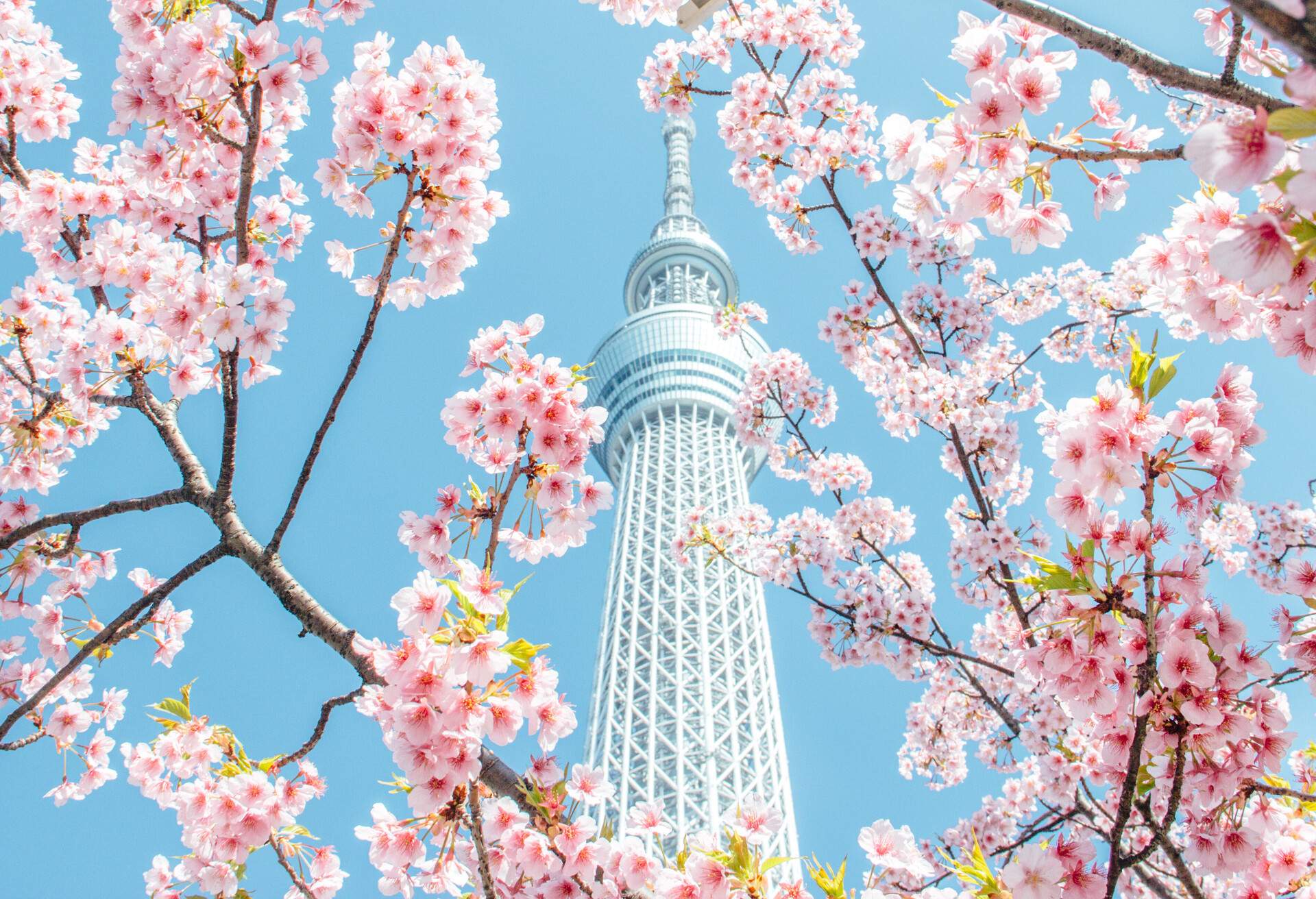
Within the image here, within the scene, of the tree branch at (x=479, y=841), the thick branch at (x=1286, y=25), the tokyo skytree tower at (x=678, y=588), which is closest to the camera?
the thick branch at (x=1286, y=25)

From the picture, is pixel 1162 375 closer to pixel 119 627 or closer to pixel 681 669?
pixel 119 627

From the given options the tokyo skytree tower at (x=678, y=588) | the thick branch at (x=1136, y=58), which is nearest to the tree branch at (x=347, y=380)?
the thick branch at (x=1136, y=58)

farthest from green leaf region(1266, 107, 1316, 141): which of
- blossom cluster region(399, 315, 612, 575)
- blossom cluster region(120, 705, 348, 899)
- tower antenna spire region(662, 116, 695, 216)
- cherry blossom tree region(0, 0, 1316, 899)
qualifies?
tower antenna spire region(662, 116, 695, 216)

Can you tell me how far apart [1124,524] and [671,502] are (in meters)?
44.0

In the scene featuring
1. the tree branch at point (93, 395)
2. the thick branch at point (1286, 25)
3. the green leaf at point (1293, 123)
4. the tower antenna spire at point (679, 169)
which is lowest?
the thick branch at point (1286, 25)

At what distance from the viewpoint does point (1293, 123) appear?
3.59 feet

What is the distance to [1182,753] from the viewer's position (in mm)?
1956

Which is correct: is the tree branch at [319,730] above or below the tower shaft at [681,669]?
below

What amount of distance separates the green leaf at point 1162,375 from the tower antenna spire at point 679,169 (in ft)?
208

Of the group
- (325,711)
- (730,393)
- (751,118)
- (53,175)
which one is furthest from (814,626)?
(730,393)

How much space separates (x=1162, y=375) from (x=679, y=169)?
2746 inches

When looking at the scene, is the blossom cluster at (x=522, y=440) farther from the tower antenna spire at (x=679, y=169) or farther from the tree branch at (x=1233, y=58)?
the tower antenna spire at (x=679, y=169)

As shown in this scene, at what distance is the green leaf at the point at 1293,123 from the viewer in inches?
42.8

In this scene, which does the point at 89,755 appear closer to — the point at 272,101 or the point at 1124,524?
the point at 272,101
